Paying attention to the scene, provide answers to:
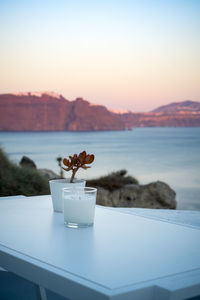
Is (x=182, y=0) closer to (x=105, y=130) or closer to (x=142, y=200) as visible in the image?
(x=142, y=200)

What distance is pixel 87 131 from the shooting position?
124 feet

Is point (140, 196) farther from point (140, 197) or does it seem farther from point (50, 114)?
point (50, 114)

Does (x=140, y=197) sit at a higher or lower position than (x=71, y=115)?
lower

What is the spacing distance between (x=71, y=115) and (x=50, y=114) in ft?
6.04

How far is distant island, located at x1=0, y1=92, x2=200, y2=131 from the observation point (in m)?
27.7

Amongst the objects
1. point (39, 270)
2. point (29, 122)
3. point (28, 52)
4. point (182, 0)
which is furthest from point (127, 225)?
point (29, 122)

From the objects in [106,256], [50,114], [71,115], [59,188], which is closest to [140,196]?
[59,188]

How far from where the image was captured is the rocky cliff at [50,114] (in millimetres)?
31125

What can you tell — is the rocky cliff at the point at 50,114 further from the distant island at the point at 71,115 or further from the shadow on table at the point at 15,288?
the shadow on table at the point at 15,288

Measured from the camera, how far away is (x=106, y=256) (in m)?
1.08

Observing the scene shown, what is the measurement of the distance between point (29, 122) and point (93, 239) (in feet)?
109

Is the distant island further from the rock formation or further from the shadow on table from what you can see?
the shadow on table

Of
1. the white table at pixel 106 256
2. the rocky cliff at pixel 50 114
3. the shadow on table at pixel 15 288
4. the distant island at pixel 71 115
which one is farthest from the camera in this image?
the rocky cliff at pixel 50 114

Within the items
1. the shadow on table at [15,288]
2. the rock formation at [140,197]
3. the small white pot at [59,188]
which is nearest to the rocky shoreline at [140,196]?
the rock formation at [140,197]
